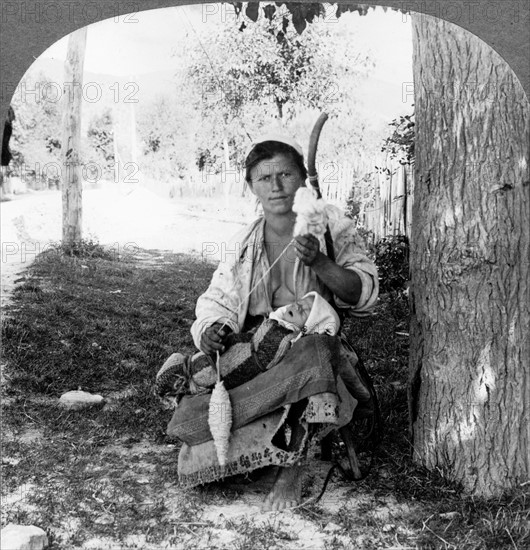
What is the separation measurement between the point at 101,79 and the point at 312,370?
167 cm

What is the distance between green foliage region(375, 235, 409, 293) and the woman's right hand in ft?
4.23

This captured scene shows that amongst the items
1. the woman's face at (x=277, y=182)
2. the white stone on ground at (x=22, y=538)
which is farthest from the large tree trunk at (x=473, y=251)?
the white stone on ground at (x=22, y=538)

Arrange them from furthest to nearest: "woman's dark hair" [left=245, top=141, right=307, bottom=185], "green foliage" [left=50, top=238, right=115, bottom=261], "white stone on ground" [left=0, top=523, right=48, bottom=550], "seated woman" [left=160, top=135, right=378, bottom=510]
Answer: "green foliage" [left=50, top=238, right=115, bottom=261]
"woman's dark hair" [left=245, top=141, right=307, bottom=185]
"seated woman" [left=160, top=135, right=378, bottom=510]
"white stone on ground" [left=0, top=523, right=48, bottom=550]

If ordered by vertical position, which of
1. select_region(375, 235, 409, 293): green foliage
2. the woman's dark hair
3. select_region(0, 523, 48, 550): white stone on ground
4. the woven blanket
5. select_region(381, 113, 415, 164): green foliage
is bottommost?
select_region(0, 523, 48, 550): white stone on ground

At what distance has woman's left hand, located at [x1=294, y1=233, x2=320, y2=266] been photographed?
3.60m

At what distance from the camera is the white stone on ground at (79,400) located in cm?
480

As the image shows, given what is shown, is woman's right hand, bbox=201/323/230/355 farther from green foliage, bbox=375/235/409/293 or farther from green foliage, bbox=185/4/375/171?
green foliage, bbox=375/235/409/293

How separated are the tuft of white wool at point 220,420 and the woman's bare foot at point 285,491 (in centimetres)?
27

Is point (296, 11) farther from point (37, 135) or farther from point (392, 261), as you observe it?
point (392, 261)

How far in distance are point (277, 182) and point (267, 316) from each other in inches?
26.5

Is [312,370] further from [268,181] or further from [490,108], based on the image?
[490,108]
